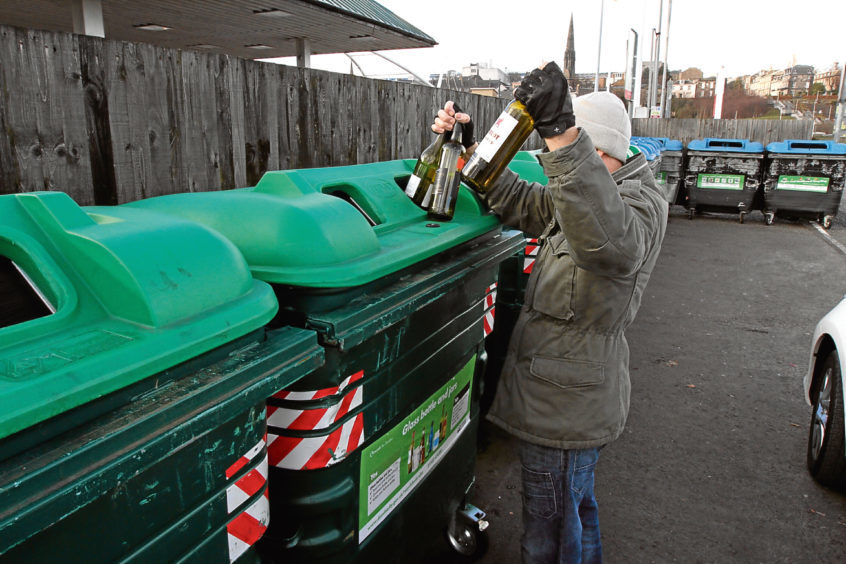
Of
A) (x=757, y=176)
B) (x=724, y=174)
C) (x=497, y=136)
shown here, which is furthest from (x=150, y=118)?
(x=757, y=176)

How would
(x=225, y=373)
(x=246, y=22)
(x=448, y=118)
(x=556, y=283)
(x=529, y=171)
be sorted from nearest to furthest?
1. (x=225, y=373)
2. (x=556, y=283)
3. (x=448, y=118)
4. (x=529, y=171)
5. (x=246, y=22)

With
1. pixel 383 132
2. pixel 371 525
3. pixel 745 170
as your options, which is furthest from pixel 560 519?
pixel 745 170

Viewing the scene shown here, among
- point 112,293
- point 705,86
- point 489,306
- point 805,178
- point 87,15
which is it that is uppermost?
point 705,86

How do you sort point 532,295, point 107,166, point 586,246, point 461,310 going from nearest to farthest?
point 586,246 → point 532,295 → point 461,310 → point 107,166

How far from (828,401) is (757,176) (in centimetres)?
922

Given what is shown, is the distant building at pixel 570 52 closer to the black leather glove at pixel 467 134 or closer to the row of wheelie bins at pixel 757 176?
the row of wheelie bins at pixel 757 176

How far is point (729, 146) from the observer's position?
1126 centimetres

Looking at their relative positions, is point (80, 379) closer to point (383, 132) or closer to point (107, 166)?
point (107, 166)

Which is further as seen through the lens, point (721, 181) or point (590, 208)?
point (721, 181)

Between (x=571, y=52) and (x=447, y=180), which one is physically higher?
(x=571, y=52)

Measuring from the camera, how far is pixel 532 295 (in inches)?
81.3

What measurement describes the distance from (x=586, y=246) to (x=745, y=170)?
11.1 metres

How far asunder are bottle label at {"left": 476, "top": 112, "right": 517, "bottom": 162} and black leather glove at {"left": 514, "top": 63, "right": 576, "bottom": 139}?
9.0 inches

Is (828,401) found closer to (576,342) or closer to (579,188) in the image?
(576,342)
